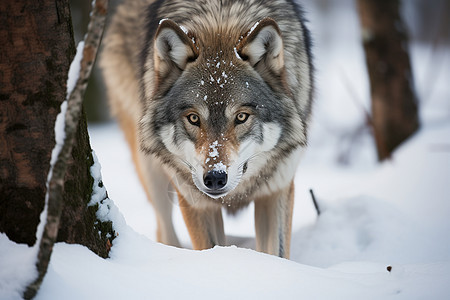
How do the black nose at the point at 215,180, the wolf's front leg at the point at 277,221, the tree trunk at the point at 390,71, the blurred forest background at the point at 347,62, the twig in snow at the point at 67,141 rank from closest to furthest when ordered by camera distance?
the twig in snow at the point at 67,141 → the black nose at the point at 215,180 → the wolf's front leg at the point at 277,221 → the tree trunk at the point at 390,71 → the blurred forest background at the point at 347,62

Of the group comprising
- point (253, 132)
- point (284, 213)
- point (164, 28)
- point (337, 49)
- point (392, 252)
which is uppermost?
point (337, 49)

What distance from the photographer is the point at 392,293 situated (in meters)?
1.67

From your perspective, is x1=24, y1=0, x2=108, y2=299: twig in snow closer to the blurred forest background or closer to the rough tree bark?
the rough tree bark

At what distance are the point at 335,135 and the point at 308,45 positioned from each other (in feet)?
19.0

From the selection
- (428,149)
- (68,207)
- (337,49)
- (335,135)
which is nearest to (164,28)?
(68,207)

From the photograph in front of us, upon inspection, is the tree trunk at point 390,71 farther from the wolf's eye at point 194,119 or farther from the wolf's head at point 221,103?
the wolf's eye at point 194,119

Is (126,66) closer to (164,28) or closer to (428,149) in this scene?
(164,28)

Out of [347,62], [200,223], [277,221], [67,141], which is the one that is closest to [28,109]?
[67,141]

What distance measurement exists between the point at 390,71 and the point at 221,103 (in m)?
4.20

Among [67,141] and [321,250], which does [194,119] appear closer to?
[67,141]

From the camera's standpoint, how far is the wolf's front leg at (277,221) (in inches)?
123

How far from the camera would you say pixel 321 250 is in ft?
10.8

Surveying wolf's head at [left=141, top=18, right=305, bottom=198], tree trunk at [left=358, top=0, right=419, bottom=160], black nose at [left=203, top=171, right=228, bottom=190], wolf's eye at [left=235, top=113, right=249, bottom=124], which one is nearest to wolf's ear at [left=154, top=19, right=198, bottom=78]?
wolf's head at [left=141, top=18, right=305, bottom=198]

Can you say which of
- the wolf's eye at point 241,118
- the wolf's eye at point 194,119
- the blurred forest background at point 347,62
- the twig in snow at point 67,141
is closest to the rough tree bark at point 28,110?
the twig in snow at point 67,141
